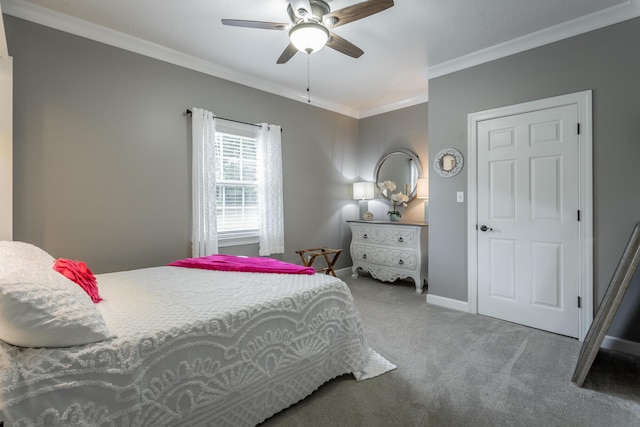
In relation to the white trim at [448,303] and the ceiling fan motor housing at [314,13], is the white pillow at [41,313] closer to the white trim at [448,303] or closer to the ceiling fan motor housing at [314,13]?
the ceiling fan motor housing at [314,13]

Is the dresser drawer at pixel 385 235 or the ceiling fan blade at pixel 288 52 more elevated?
the ceiling fan blade at pixel 288 52

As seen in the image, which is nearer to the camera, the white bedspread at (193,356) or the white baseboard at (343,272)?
the white bedspread at (193,356)

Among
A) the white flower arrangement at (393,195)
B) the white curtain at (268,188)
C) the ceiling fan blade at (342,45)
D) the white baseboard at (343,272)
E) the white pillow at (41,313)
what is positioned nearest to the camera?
the white pillow at (41,313)

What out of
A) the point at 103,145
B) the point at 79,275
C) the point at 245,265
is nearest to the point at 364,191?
the point at 245,265

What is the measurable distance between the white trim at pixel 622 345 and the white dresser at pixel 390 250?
1.77 m

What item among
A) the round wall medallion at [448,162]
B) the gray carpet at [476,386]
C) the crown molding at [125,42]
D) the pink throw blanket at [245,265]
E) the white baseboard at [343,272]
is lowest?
the gray carpet at [476,386]

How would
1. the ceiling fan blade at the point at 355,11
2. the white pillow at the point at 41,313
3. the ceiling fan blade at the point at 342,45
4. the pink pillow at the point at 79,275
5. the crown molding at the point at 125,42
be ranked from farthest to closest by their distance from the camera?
the crown molding at the point at 125,42, the ceiling fan blade at the point at 342,45, the ceiling fan blade at the point at 355,11, the pink pillow at the point at 79,275, the white pillow at the point at 41,313

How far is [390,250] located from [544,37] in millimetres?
2676

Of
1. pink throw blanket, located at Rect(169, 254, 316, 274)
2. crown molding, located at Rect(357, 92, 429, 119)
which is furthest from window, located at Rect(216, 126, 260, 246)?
crown molding, located at Rect(357, 92, 429, 119)

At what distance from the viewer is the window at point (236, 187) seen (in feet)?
11.6

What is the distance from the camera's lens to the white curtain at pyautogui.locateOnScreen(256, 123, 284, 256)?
3816mm

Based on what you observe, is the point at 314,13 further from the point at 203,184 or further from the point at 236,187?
the point at 236,187

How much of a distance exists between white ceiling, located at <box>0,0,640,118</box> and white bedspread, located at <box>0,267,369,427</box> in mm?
2021

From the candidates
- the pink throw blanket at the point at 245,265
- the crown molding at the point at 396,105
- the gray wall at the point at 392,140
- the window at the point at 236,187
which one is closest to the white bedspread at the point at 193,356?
the pink throw blanket at the point at 245,265
